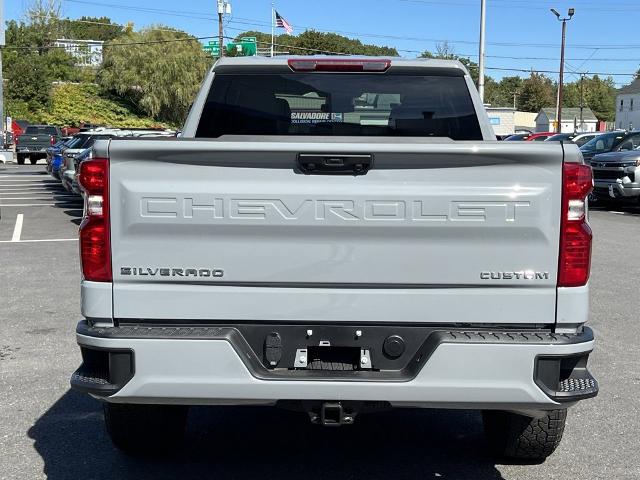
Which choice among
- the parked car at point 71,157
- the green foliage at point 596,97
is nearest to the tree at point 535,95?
the green foliage at point 596,97

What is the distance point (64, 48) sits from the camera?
75.4 meters

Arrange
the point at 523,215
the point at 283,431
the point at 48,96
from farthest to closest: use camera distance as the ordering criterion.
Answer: the point at 48,96 → the point at 283,431 → the point at 523,215

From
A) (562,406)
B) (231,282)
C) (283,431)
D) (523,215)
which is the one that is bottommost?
(283,431)

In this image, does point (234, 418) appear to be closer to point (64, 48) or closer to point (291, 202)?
point (291, 202)

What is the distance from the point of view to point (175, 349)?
3.36m

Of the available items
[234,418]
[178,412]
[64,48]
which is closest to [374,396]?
[178,412]

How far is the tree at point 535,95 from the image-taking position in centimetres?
13275

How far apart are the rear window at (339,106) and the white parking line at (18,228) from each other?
30.7ft

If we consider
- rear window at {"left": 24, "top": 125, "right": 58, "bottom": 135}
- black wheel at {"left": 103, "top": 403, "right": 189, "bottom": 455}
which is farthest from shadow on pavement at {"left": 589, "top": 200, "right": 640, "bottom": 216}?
rear window at {"left": 24, "top": 125, "right": 58, "bottom": 135}

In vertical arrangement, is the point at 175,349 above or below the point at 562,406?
above

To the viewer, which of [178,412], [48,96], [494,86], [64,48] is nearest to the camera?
[178,412]

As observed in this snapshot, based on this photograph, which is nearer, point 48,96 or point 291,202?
point 291,202

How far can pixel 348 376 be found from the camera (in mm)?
3408

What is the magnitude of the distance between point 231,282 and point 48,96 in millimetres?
61987
